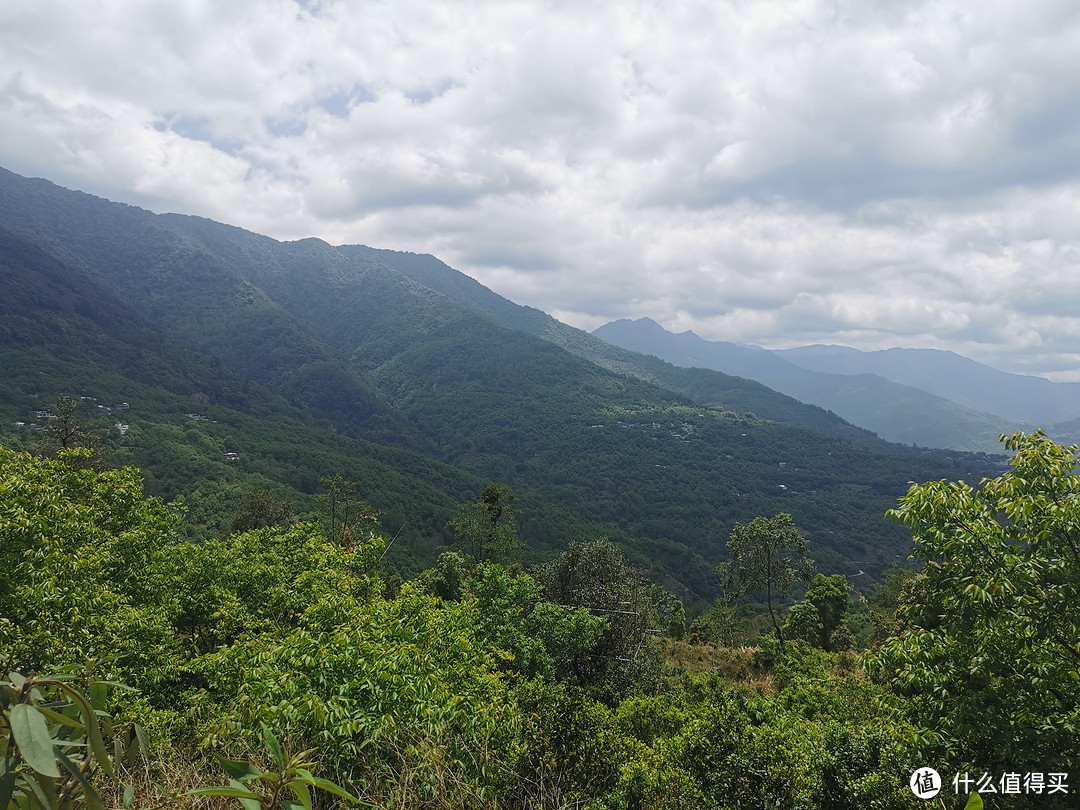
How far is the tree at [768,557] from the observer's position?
105 ft

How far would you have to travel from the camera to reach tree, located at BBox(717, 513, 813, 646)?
105 feet

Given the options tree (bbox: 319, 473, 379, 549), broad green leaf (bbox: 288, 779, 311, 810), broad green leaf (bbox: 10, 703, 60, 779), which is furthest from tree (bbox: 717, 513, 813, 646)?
broad green leaf (bbox: 10, 703, 60, 779)

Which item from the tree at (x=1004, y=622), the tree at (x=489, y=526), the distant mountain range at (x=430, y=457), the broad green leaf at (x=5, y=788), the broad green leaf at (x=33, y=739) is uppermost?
the broad green leaf at (x=33, y=739)

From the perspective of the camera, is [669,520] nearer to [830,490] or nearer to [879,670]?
[830,490]

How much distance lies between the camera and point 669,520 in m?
131

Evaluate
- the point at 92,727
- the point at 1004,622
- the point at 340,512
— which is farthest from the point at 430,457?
the point at 92,727

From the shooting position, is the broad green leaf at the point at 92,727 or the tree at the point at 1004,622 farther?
the tree at the point at 1004,622

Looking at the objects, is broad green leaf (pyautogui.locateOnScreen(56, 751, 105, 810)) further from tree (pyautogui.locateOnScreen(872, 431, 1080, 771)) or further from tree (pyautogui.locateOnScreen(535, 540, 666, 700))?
tree (pyautogui.locateOnScreen(535, 540, 666, 700))

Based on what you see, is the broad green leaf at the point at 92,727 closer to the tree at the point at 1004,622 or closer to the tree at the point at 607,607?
the tree at the point at 1004,622

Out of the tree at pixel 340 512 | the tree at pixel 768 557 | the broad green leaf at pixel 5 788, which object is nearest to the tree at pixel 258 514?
the tree at pixel 340 512

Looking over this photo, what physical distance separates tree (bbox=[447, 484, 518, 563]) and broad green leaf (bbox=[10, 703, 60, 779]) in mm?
32100

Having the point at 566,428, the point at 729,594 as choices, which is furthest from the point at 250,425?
the point at 729,594

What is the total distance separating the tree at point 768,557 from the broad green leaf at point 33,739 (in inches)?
1376

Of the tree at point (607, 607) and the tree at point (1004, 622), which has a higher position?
the tree at point (1004, 622)
